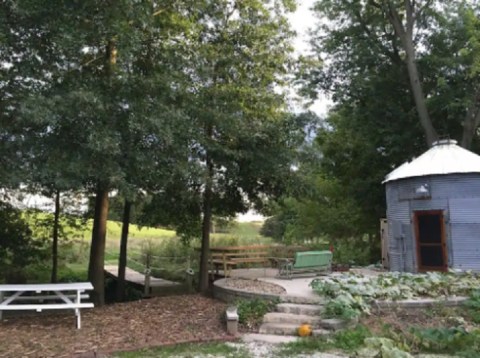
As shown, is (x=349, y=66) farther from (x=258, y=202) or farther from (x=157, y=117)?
(x=157, y=117)

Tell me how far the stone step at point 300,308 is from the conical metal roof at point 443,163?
5.87m

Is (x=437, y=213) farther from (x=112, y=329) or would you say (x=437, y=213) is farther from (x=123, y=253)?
(x=123, y=253)

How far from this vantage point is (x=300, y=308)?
841cm

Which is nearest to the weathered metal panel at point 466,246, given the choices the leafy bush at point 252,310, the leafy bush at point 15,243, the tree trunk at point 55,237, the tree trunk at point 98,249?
the leafy bush at point 252,310

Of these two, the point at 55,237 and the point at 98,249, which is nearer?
the point at 98,249

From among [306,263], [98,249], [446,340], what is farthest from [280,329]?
[98,249]

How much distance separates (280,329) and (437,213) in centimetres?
661

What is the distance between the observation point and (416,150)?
744 inches

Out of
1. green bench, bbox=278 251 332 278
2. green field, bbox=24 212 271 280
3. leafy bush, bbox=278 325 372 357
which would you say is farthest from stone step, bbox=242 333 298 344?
green field, bbox=24 212 271 280

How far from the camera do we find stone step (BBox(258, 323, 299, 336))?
7.62 m

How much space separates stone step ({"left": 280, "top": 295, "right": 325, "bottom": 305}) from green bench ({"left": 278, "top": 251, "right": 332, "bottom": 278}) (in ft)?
8.90

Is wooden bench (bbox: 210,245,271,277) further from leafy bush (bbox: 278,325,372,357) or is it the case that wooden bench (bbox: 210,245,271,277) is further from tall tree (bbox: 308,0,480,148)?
tall tree (bbox: 308,0,480,148)

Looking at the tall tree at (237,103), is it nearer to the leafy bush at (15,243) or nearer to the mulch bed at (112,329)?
the mulch bed at (112,329)

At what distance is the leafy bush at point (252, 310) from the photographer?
808 centimetres
